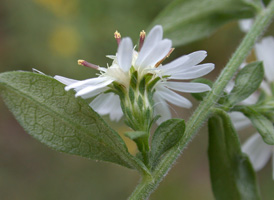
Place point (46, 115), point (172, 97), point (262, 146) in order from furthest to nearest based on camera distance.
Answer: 1. point (262, 146)
2. point (172, 97)
3. point (46, 115)

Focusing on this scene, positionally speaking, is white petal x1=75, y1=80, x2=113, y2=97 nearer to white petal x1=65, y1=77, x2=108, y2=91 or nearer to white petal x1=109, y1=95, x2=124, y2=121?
white petal x1=65, y1=77, x2=108, y2=91

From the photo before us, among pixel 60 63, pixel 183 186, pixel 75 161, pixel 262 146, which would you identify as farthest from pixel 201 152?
pixel 262 146

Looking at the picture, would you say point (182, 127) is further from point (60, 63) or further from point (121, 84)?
point (60, 63)

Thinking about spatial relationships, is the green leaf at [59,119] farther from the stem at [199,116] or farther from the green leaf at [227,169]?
the green leaf at [227,169]

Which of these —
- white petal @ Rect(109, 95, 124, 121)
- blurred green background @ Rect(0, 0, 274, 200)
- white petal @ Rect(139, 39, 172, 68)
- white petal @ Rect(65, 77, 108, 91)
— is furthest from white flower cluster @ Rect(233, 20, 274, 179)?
blurred green background @ Rect(0, 0, 274, 200)

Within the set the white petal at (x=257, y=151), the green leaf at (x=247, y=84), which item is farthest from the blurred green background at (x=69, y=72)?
the green leaf at (x=247, y=84)
